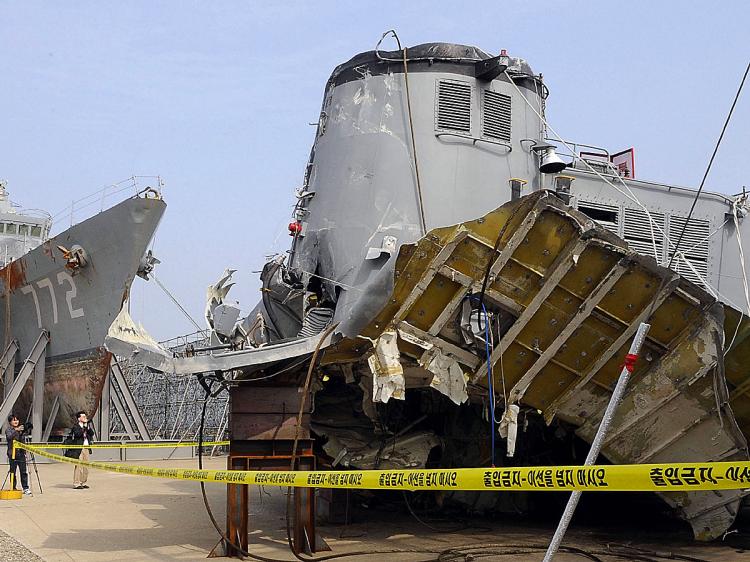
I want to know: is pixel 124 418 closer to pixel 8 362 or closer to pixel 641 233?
pixel 8 362

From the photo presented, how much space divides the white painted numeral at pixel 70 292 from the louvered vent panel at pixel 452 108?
43.5ft

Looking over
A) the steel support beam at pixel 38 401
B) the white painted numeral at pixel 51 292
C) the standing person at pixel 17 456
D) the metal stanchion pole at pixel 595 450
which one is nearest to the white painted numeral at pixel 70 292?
the white painted numeral at pixel 51 292

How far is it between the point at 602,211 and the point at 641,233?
1.70 ft

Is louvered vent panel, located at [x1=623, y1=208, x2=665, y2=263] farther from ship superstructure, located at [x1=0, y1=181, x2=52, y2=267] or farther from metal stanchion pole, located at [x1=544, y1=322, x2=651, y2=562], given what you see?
ship superstructure, located at [x1=0, y1=181, x2=52, y2=267]

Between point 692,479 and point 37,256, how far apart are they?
64.7 ft

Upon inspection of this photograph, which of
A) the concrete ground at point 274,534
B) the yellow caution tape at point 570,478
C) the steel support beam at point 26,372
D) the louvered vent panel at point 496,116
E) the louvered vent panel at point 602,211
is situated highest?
the louvered vent panel at point 496,116

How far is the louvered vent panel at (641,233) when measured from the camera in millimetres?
10005

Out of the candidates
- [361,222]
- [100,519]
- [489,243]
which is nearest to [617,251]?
[489,243]

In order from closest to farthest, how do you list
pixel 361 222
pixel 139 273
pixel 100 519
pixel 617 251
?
pixel 617 251 → pixel 361 222 → pixel 100 519 → pixel 139 273

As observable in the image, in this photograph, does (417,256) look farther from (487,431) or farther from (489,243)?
(487,431)

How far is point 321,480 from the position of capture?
5852 millimetres

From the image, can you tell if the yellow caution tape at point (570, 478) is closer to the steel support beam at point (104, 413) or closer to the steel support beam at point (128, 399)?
the steel support beam at point (104, 413)

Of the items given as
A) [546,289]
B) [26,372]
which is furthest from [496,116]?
[26,372]

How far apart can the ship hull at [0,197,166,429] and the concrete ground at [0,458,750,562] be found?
23.4 ft
